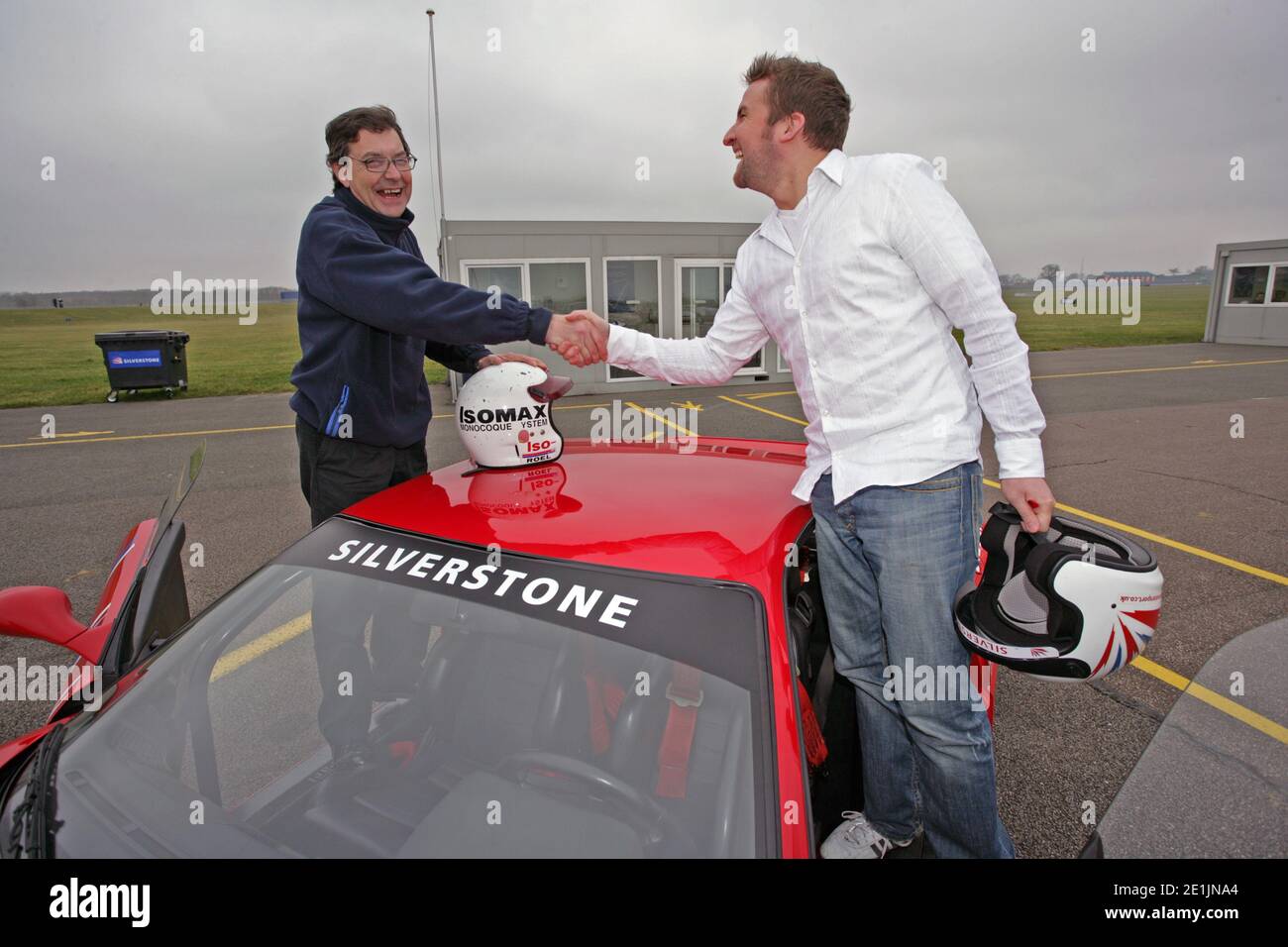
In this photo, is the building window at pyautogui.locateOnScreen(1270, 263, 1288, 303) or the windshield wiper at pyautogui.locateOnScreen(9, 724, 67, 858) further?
the building window at pyautogui.locateOnScreen(1270, 263, 1288, 303)

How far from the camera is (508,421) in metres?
2.19

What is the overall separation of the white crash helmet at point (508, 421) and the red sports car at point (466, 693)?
22 cm

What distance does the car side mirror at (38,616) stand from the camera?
1646 millimetres

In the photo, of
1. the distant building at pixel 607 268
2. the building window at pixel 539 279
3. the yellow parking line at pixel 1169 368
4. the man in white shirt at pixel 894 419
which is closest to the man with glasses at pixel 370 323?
the man in white shirt at pixel 894 419

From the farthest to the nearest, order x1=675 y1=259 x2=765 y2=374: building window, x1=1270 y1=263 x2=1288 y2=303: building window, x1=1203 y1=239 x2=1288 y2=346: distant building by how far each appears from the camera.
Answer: x1=1203 y1=239 x2=1288 y2=346: distant building → x1=1270 y1=263 x2=1288 y2=303: building window → x1=675 y1=259 x2=765 y2=374: building window

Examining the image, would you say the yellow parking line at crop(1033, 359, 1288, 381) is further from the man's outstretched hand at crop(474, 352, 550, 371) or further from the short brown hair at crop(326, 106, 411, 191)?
the short brown hair at crop(326, 106, 411, 191)

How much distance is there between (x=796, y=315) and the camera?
6.46 feet

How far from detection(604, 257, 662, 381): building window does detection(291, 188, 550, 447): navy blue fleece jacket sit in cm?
1153

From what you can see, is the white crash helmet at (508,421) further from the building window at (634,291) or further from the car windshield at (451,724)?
the building window at (634,291)

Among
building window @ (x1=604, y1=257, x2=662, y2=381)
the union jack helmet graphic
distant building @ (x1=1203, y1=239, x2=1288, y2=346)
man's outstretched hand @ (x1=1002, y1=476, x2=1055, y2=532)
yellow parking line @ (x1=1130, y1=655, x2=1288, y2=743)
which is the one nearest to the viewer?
the union jack helmet graphic

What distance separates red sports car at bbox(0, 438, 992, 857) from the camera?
1.25 m

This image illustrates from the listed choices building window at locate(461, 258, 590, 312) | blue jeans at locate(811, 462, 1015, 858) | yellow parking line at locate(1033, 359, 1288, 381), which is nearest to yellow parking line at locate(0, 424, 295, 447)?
building window at locate(461, 258, 590, 312)
